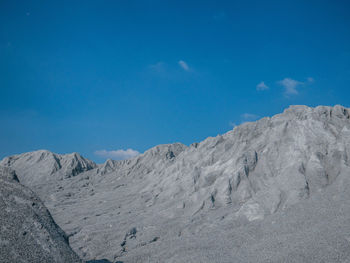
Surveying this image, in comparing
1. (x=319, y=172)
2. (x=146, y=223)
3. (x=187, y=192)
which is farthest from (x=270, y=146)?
(x=146, y=223)

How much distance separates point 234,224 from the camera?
28359 mm

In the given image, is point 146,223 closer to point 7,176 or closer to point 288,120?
point 7,176

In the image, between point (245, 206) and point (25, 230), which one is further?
point (245, 206)

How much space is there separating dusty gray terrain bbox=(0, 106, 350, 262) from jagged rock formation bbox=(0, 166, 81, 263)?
922 cm

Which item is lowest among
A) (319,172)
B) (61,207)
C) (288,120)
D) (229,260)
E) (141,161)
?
(229,260)

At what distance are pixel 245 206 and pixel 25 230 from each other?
23.3 meters

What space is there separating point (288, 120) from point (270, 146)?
7.02 metres

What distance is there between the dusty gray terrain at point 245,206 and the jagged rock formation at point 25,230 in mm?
9215

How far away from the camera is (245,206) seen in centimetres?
3088

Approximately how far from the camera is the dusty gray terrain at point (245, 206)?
21062mm

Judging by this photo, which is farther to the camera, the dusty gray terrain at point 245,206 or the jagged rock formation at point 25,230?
the dusty gray terrain at point 245,206

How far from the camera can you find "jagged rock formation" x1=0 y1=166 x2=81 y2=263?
13.9 m

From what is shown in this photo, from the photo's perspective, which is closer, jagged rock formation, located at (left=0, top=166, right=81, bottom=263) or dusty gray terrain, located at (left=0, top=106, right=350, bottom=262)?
jagged rock formation, located at (left=0, top=166, right=81, bottom=263)

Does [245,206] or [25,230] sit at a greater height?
[245,206]
